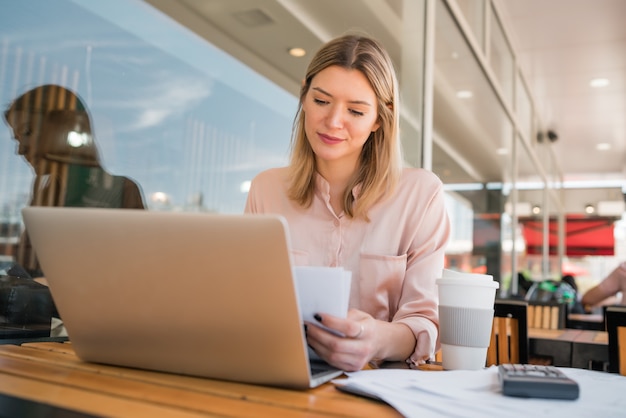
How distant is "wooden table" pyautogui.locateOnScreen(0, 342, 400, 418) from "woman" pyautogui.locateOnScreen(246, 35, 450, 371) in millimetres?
507

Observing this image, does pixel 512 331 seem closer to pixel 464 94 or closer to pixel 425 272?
pixel 425 272

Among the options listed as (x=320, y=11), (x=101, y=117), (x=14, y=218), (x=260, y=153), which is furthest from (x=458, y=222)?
(x=14, y=218)

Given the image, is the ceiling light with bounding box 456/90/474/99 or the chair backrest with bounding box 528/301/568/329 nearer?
the chair backrest with bounding box 528/301/568/329

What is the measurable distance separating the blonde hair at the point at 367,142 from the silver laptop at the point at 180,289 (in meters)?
0.65

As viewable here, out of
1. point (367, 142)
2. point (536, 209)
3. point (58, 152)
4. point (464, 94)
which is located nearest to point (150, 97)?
point (58, 152)

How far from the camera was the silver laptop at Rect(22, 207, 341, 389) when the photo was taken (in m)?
0.63

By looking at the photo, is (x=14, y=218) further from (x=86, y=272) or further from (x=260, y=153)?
(x=260, y=153)

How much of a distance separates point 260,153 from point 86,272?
3276 millimetres

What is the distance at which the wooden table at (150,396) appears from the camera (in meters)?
0.59

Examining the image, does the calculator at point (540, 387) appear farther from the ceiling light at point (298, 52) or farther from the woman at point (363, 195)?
the ceiling light at point (298, 52)

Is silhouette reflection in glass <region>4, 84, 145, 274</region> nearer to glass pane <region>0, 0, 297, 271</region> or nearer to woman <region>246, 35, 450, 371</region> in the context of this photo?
glass pane <region>0, 0, 297, 271</region>

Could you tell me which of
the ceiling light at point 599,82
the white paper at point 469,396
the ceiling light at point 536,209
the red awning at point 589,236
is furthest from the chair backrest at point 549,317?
the red awning at point 589,236

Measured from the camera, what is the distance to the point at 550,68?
644cm

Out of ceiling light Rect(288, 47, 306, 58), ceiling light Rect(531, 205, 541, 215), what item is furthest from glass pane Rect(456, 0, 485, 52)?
ceiling light Rect(531, 205, 541, 215)
